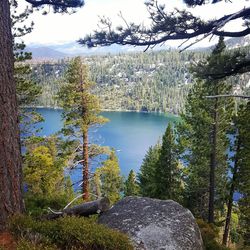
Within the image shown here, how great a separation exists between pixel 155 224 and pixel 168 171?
693 inches

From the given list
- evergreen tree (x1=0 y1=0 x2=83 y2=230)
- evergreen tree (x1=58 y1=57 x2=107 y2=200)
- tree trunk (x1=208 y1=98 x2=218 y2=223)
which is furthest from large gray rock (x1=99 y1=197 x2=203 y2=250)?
tree trunk (x1=208 y1=98 x2=218 y2=223)

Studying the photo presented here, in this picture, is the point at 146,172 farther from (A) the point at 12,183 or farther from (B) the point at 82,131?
(A) the point at 12,183

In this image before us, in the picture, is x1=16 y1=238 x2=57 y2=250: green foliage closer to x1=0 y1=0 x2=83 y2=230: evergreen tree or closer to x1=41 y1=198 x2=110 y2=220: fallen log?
x1=0 y1=0 x2=83 y2=230: evergreen tree

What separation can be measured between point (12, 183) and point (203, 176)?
19.0 m

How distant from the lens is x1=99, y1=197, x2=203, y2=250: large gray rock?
6.47 metres

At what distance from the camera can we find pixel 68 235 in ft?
16.9

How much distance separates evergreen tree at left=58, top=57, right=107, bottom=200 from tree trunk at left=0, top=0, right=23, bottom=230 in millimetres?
12404

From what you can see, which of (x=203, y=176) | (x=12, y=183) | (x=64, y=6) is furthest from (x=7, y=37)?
(x=203, y=176)

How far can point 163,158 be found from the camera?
2433cm

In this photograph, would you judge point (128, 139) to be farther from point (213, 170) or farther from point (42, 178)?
point (213, 170)

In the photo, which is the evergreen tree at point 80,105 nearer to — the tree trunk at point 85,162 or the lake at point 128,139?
the tree trunk at point 85,162

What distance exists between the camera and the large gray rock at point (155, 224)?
647 centimetres

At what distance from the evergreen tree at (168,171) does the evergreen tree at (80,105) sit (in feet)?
24.0

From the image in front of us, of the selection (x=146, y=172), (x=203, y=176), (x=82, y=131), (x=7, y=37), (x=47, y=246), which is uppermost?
(x=7, y=37)
